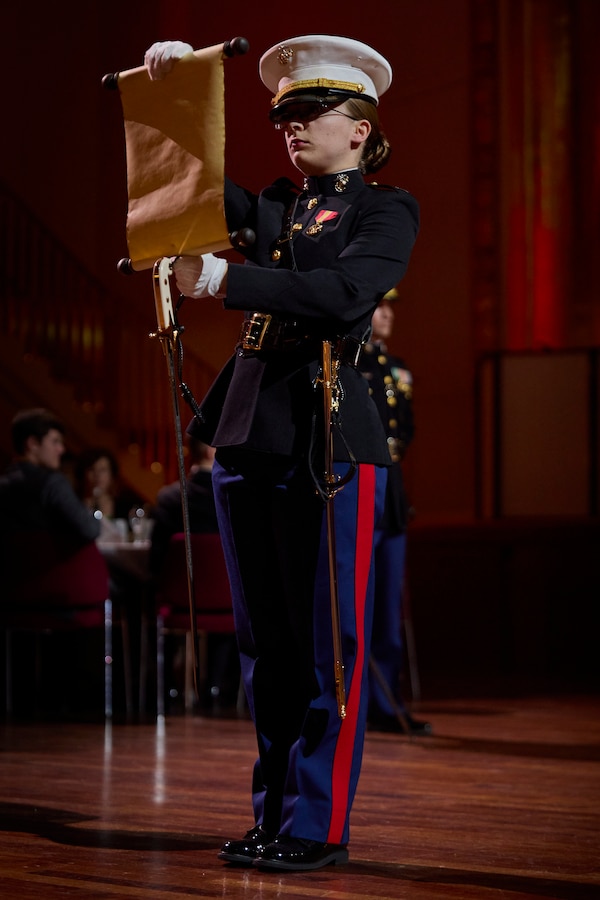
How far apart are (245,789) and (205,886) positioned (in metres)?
1.03

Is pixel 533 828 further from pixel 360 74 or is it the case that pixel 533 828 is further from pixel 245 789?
pixel 360 74

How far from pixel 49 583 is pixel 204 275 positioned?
9.52 ft

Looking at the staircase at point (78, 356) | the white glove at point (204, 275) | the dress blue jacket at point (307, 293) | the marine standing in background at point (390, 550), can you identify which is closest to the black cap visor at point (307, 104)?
the dress blue jacket at point (307, 293)

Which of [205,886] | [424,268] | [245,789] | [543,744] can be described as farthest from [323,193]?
[424,268]

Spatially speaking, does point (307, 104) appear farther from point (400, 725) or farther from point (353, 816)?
point (400, 725)

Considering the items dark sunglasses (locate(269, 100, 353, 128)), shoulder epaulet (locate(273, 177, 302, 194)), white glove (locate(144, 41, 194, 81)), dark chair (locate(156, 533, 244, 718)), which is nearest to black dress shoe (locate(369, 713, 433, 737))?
dark chair (locate(156, 533, 244, 718))

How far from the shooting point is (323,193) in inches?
84.8

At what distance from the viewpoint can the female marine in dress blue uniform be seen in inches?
80.3

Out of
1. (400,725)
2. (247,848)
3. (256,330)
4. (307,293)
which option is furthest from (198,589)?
(307,293)

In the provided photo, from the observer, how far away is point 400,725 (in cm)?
418

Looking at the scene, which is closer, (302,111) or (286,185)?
(302,111)

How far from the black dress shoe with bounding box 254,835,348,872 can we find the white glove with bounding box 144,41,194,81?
1.16 metres

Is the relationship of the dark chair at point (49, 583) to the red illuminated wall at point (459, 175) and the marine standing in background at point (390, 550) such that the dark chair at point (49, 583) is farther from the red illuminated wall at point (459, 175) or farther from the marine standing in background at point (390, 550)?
the red illuminated wall at point (459, 175)

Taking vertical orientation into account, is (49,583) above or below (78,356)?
below
